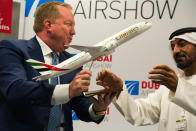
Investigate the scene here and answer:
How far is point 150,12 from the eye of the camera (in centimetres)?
382

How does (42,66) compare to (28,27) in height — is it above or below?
below

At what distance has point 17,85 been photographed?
1.64 metres

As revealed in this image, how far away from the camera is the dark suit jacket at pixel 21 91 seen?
5.37 feet

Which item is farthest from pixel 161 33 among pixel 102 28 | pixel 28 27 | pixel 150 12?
pixel 28 27

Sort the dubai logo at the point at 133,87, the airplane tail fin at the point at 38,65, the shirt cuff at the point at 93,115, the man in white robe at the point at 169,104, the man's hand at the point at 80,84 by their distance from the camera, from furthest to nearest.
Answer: the dubai logo at the point at 133,87 → the man in white robe at the point at 169,104 → the shirt cuff at the point at 93,115 → the airplane tail fin at the point at 38,65 → the man's hand at the point at 80,84

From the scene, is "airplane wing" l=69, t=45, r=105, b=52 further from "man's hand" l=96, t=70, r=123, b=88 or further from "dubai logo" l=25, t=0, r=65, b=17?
"dubai logo" l=25, t=0, r=65, b=17

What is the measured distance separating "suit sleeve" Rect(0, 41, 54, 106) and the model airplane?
10 cm

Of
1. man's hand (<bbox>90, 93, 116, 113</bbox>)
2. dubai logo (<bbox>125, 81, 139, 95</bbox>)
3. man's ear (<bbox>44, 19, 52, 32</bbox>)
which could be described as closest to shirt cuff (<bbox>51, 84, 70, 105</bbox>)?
man's hand (<bbox>90, 93, 116, 113</bbox>)

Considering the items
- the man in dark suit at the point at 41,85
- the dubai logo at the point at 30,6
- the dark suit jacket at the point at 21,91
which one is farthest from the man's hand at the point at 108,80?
the dubai logo at the point at 30,6

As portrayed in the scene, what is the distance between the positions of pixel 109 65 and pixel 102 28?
564 millimetres

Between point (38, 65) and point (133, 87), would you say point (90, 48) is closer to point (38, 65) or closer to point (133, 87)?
point (38, 65)

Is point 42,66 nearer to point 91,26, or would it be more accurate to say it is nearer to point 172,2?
point 91,26

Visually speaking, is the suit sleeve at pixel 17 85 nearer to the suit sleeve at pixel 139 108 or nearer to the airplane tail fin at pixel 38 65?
the airplane tail fin at pixel 38 65

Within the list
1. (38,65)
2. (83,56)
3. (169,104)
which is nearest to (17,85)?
(38,65)
